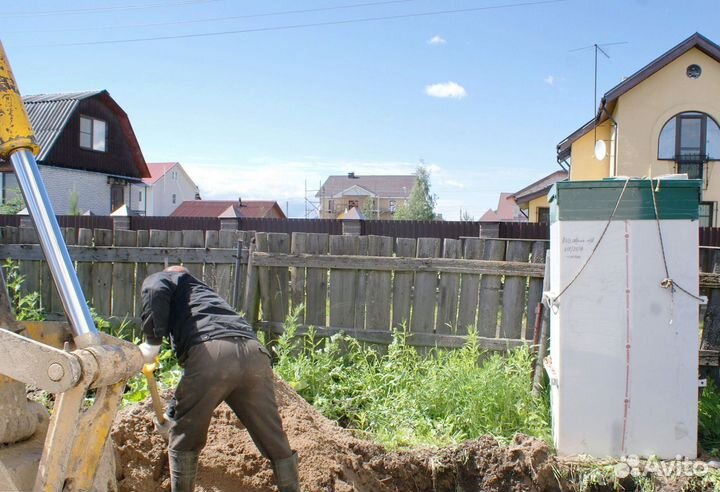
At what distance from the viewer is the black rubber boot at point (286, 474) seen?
3605mm

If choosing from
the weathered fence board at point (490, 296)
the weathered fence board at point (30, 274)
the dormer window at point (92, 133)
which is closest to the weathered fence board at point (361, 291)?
the weathered fence board at point (490, 296)

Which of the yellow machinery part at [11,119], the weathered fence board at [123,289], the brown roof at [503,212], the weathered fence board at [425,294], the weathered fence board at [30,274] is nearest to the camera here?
the yellow machinery part at [11,119]

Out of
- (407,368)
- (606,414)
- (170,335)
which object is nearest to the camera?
(170,335)

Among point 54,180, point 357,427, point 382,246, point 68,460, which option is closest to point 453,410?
point 357,427

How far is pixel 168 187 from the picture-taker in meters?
52.0

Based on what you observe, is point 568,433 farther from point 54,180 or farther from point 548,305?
point 54,180

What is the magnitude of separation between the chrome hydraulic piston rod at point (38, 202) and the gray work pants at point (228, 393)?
156 cm

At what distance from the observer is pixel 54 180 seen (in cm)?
2775

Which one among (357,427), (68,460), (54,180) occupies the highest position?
(54,180)

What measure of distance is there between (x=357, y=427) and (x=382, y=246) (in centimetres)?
186

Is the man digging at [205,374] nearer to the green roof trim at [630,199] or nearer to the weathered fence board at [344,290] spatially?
the green roof trim at [630,199]

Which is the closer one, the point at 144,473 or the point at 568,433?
the point at 144,473

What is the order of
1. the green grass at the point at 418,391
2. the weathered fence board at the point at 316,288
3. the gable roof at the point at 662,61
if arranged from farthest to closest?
the gable roof at the point at 662,61, the weathered fence board at the point at 316,288, the green grass at the point at 418,391

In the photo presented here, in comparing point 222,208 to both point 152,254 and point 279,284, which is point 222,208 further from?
point 279,284
